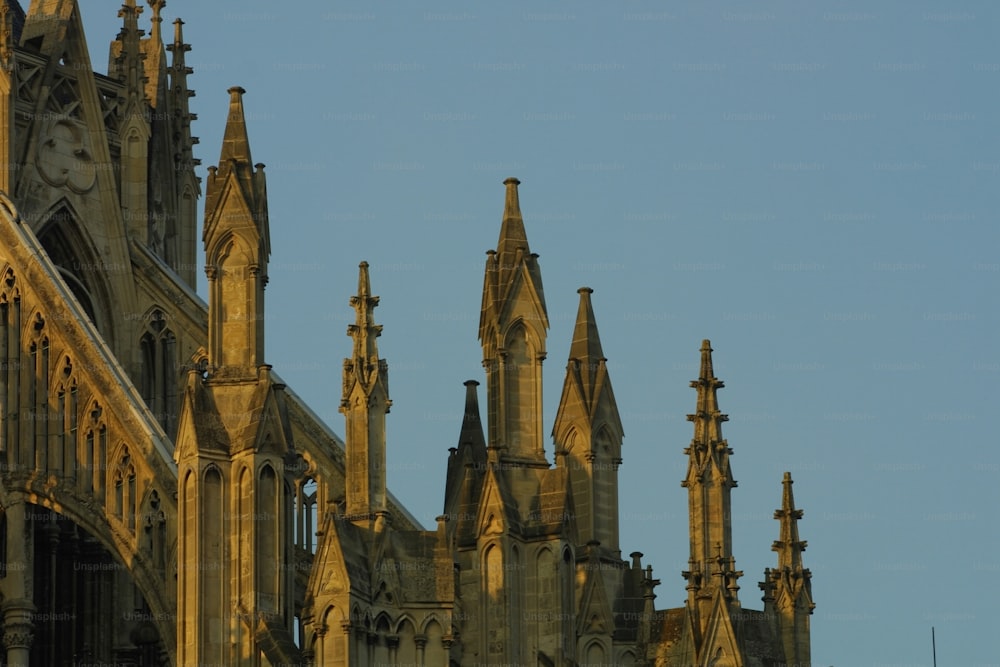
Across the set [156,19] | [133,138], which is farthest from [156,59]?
[133,138]

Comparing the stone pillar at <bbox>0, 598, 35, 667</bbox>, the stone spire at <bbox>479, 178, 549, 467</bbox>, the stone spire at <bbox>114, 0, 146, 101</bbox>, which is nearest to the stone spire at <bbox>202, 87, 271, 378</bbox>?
the stone spire at <bbox>479, 178, 549, 467</bbox>

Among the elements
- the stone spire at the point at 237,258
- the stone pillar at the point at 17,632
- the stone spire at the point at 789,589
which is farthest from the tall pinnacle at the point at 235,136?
the stone spire at the point at 789,589

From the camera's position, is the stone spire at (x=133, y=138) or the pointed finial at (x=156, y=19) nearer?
the stone spire at (x=133, y=138)

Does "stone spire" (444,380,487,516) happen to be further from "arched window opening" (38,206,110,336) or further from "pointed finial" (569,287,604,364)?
"arched window opening" (38,206,110,336)

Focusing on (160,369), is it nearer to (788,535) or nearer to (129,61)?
(129,61)

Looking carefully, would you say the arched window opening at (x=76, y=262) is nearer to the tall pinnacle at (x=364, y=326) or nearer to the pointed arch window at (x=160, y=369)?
the pointed arch window at (x=160, y=369)

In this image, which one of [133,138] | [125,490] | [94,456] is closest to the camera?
[125,490]

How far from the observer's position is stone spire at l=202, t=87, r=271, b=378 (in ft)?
191

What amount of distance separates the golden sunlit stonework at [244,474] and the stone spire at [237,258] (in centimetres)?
5

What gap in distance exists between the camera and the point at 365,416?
58.1m

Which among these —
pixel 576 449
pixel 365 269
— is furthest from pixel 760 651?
pixel 365 269

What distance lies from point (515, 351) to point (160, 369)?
48.1 feet

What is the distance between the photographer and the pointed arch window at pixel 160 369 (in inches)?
2906

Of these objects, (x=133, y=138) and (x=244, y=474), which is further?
(x=133, y=138)
